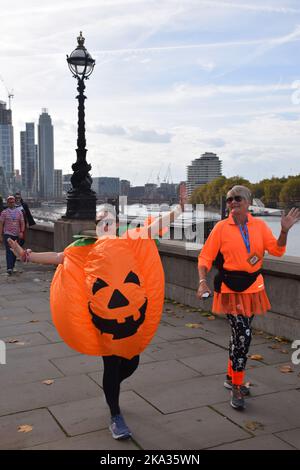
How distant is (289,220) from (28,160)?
3214 inches

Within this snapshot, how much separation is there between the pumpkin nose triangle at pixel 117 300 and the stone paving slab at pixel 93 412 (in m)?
1.08

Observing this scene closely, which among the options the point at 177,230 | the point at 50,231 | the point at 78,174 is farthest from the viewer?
the point at 50,231

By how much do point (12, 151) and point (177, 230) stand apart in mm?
103552

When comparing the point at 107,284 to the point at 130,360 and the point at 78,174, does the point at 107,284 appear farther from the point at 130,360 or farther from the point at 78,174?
the point at 78,174

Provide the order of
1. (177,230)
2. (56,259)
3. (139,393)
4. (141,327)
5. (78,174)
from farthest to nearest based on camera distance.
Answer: (78,174) < (177,230) < (139,393) < (56,259) < (141,327)

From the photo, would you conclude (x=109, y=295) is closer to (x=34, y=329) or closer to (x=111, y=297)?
(x=111, y=297)

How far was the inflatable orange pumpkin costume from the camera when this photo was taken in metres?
3.58

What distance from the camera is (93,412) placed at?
14.0 feet

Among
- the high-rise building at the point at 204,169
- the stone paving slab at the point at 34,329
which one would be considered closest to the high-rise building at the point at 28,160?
the high-rise building at the point at 204,169

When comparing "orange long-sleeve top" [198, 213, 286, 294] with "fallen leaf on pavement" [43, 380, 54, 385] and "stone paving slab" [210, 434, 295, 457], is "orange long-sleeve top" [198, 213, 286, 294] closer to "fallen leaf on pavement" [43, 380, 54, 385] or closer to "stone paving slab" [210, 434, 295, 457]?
"stone paving slab" [210, 434, 295, 457]

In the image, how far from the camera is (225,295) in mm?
4438

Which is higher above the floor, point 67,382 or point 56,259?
point 56,259

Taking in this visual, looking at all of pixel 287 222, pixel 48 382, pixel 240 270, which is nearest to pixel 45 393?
pixel 48 382
